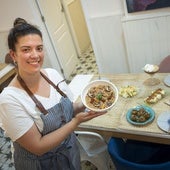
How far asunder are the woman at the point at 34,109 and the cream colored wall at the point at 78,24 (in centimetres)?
321

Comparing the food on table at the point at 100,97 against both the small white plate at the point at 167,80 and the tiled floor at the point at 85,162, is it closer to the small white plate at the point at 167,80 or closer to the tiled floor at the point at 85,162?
the small white plate at the point at 167,80

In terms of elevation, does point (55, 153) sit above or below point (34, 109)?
below

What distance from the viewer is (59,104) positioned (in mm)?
1236

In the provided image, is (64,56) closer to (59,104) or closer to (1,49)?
(1,49)

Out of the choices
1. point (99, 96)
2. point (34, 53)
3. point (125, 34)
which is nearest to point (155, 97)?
point (99, 96)

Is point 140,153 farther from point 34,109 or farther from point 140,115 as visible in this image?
point 34,109

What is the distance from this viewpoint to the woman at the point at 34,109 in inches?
42.0

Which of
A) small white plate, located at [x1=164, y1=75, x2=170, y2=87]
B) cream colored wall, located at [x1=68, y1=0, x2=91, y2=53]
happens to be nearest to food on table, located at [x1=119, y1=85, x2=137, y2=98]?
A: small white plate, located at [x1=164, y1=75, x2=170, y2=87]

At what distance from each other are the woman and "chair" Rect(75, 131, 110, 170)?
0.76 ft

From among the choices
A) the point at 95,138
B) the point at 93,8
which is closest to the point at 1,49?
the point at 93,8

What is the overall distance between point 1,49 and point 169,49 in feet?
8.74

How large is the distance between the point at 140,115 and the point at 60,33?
2.63 m

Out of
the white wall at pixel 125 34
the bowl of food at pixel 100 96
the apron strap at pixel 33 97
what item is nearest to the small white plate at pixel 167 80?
the bowl of food at pixel 100 96

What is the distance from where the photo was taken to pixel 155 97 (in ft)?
5.33
